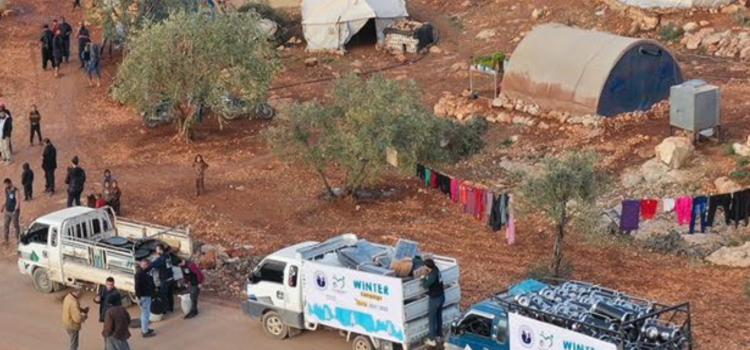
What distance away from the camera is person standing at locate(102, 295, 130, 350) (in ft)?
67.5

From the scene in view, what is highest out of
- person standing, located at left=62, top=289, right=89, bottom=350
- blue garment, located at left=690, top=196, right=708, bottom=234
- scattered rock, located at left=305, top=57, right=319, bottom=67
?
person standing, located at left=62, top=289, right=89, bottom=350

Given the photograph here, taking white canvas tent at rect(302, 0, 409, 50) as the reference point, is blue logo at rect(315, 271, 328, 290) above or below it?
above

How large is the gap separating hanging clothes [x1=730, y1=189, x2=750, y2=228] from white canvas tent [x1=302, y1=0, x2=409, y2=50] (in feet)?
63.3

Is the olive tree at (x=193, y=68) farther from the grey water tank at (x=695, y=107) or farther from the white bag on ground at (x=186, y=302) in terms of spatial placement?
the white bag on ground at (x=186, y=302)

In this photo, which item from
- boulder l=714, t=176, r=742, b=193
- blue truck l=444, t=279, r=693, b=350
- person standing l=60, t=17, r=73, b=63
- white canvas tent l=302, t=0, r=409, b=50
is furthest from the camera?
white canvas tent l=302, t=0, r=409, b=50

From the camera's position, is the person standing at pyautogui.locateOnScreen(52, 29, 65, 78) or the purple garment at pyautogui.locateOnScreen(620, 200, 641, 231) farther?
the person standing at pyautogui.locateOnScreen(52, 29, 65, 78)

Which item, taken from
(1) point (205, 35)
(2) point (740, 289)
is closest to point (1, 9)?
(1) point (205, 35)

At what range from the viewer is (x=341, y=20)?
41969 millimetres

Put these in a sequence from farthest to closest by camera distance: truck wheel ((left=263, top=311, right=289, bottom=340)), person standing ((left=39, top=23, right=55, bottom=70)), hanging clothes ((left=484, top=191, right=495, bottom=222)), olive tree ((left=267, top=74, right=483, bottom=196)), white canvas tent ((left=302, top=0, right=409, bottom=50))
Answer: white canvas tent ((left=302, top=0, right=409, bottom=50)) < person standing ((left=39, top=23, right=55, bottom=70)) < olive tree ((left=267, top=74, right=483, bottom=196)) < hanging clothes ((left=484, top=191, right=495, bottom=222)) < truck wheel ((left=263, top=311, right=289, bottom=340))

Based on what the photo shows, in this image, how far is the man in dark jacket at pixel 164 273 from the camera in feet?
73.4

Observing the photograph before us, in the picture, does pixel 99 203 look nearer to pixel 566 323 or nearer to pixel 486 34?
pixel 566 323

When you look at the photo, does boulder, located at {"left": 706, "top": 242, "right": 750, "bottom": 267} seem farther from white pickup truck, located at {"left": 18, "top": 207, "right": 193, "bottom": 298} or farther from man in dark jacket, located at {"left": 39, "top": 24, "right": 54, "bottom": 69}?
man in dark jacket, located at {"left": 39, "top": 24, "right": 54, "bottom": 69}

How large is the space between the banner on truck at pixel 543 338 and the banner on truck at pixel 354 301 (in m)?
1.92

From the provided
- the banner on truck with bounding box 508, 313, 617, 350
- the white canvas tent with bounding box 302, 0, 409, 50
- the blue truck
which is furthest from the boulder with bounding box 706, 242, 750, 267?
the white canvas tent with bounding box 302, 0, 409, 50
